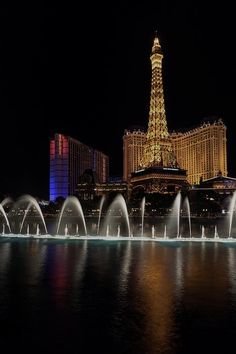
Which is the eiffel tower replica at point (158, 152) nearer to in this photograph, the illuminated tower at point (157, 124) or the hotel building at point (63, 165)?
the illuminated tower at point (157, 124)

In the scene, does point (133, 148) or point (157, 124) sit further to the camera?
point (133, 148)

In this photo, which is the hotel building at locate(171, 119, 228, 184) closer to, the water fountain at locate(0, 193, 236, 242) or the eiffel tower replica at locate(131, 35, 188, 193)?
the eiffel tower replica at locate(131, 35, 188, 193)

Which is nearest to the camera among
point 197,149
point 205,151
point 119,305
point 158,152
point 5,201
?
point 119,305

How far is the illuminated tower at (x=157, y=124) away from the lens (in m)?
106

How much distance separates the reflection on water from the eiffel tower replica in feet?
289

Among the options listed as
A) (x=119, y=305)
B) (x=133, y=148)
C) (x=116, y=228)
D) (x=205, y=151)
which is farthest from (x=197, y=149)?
(x=119, y=305)

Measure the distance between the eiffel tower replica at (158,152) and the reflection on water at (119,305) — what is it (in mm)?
88210

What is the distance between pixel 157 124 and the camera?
106500 mm

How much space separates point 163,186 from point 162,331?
104m

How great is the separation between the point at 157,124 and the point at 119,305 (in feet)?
318

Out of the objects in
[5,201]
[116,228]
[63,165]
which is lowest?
[116,228]

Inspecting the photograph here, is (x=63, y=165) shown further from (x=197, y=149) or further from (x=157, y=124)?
(x=197, y=149)

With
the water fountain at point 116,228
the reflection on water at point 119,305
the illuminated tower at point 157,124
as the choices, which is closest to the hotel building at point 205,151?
the illuminated tower at point 157,124

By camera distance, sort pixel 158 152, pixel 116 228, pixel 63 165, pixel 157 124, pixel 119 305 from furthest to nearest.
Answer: pixel 63 165 → pixel 158 152 → pixel 157 124 → pixel 116 228 → pixel 119 305
